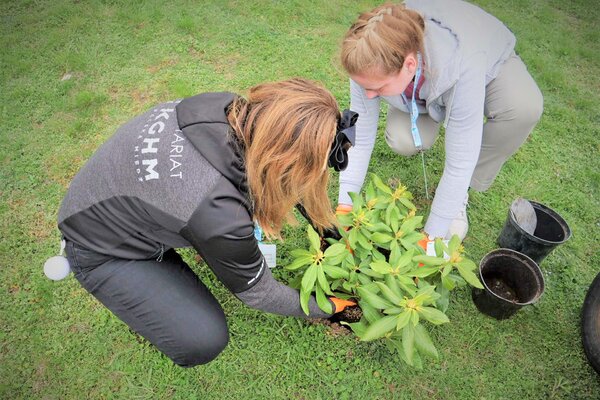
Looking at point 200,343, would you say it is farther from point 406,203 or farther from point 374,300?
point 406,203

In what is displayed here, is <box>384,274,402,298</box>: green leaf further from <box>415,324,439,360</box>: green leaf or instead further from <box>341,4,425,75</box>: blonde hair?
<box>341,4,425,75</box>: blonde hair

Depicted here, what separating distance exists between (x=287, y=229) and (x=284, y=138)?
134 cm

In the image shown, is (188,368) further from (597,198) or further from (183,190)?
(597,198)

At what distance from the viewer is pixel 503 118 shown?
2117 mm

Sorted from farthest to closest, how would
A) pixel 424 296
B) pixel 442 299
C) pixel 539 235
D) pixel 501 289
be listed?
pixel 539 235 < pixel 501 289 < pixel 442 299 < pixel 424 296

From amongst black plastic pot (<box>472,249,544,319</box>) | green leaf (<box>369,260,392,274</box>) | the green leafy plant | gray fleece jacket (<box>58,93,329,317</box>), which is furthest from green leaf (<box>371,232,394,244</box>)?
black plastic pot (<box>472,249,544,319</box>)

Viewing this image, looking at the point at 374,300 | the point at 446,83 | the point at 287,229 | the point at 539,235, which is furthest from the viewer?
the point at 287,229

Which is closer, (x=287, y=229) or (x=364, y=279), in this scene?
(x=364, y=279)

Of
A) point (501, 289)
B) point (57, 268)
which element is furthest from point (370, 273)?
point (57, 268)

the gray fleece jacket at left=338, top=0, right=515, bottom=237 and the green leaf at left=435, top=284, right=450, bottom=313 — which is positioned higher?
the gray fleece jacket at left=338, top=0, right=515, bottom=237

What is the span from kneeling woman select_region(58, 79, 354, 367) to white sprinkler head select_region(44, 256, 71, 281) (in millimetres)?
42

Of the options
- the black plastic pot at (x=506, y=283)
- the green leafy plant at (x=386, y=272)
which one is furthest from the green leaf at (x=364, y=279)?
the black plastic pot at (x=506, y=283)

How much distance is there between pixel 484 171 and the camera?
7.98ft

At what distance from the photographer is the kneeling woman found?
4.26 ft
